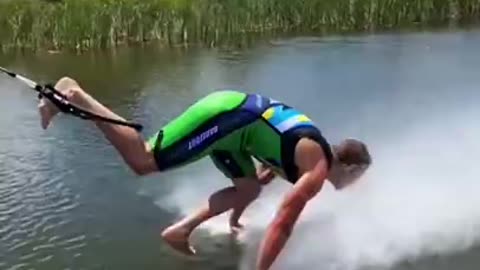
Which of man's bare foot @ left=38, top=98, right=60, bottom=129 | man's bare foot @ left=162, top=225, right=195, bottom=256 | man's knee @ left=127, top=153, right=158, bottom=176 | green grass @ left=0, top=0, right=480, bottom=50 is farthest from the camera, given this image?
green grass @ left=0, top=0, right=480, bottom=50

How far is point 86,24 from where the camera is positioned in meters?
18.7

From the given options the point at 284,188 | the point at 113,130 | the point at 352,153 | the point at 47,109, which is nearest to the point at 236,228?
the point at 284,188

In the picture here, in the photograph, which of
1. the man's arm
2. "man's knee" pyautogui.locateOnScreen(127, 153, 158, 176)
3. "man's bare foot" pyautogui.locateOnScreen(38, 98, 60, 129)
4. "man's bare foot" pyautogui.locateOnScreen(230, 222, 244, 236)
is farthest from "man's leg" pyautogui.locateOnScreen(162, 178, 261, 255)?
"man's bare foot" pyautogui.locateOnScreen(38, 98, 60, 129)

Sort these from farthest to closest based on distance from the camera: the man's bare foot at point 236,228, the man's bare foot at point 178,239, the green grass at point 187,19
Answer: the green grass at point 187,19
the man's bare foot at point 236,228
the man's bare foot at point 178,239

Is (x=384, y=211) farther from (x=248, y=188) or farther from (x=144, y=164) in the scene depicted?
(x=144, y=164)

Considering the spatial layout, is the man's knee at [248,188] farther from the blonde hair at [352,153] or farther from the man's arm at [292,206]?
the man's arm at [292,206]

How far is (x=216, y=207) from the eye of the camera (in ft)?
18.7

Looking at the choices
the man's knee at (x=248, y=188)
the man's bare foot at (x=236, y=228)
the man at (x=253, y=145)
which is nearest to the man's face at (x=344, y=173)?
the man at (x=253, y=145)

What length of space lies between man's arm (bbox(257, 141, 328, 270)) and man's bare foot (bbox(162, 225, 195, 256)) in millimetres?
826

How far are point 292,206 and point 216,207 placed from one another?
0.97 meters

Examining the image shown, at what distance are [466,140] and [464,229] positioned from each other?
1.75m

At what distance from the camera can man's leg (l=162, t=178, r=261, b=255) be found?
18.4 ft

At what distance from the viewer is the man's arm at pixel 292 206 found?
15.7ft

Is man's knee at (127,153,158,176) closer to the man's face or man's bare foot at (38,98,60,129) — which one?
man's bare foot at (38,98,60,129)
